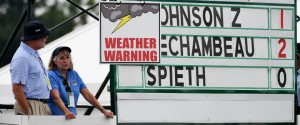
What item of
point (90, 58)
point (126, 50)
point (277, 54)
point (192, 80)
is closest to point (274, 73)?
point (277, 54)

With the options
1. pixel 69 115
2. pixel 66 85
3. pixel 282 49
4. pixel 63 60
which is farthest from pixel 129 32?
pixel 282 49

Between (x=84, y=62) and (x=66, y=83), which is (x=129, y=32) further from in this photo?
(x=84, y=62)

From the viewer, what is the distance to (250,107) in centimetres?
1123

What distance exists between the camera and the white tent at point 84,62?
576 inches

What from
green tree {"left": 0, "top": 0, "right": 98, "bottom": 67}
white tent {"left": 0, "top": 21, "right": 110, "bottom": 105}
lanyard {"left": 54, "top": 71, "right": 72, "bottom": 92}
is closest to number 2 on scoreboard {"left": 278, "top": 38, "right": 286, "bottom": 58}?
lanyard {"left": 54, "top": 71, "right": 72, "bottom": 92}

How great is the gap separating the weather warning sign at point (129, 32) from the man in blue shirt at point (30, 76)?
2.17 feet

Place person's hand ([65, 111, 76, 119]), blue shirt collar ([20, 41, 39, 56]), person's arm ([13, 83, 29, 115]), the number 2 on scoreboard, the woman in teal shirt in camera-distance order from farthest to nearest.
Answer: the number 2 on scoreboard
the woman in teal shirt
blue shirt collar ([20, 41, 39, 56])
person's hand ([65, 111, 76, 119])
person's arm ([13, 83, 29, 115])

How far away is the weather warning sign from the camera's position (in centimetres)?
1071

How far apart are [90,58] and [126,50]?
4.52m

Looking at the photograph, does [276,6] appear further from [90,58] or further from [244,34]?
[90,58]

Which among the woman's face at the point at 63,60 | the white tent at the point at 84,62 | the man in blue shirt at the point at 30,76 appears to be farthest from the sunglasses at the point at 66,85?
the white tent at the point at 84,62

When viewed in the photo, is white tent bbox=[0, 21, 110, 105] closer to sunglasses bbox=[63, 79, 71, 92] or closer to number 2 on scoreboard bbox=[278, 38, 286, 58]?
sunglasses bbox=[63, 79, 71, 92]

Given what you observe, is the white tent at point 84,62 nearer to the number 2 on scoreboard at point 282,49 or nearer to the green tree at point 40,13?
the number 2 on scoreboard at point 282,49

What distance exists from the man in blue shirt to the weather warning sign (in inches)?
26.0
